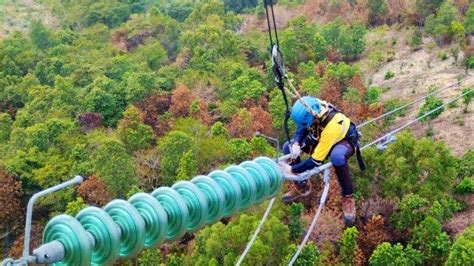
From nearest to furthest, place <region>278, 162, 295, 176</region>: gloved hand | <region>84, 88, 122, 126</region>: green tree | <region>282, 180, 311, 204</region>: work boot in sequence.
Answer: <region>278, 162, 295, 176</region>: gloved hand
<region>282, 180, 311, 204</region>: work boot
<region>84, 88, 122, 126</region>: green tree

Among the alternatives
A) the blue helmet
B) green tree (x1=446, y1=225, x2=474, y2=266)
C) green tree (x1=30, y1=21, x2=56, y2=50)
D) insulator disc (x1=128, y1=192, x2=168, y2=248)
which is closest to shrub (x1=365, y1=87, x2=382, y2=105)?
green tree (x1=446, y1=225, x2=474, y2=266)

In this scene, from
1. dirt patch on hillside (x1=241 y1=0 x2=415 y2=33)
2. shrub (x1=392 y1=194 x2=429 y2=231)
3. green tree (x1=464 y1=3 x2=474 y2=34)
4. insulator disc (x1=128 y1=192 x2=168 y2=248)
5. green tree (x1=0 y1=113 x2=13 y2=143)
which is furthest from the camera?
dirt patch on hillside (x1=241 y1=0 x2=415 y2=33)

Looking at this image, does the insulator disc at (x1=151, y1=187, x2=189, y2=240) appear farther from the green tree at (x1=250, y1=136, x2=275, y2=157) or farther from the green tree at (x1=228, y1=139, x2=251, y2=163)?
the green tree at (x1=228, y1=139, x2=251, y2=163)

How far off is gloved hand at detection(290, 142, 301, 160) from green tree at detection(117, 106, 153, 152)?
1514 centimetres

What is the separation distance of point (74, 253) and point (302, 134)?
3288 millimetres

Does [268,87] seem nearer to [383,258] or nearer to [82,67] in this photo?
[82,67]

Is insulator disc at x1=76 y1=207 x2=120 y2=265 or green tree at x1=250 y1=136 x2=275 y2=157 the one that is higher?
insulator disc at x1=76 y1=207 x2=120 y2=265

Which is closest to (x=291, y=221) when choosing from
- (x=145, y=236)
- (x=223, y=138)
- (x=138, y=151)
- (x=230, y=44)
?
(x=223, y=138)

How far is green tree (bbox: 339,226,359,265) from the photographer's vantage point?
14375mm

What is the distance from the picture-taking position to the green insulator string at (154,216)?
10.7ft

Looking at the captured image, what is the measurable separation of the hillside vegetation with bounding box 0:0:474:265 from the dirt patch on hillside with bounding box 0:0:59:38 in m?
9.88

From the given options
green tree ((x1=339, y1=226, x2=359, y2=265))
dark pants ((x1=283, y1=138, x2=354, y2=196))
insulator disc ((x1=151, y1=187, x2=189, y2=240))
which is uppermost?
insulator disc ((x1=151, y1=187, x2=189, y2=240))

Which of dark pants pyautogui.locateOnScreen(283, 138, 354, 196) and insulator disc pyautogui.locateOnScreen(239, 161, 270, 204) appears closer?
insulator disc pyautogui.locateOnScreen(239, 161, 270, 204)

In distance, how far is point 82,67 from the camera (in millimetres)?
28984
